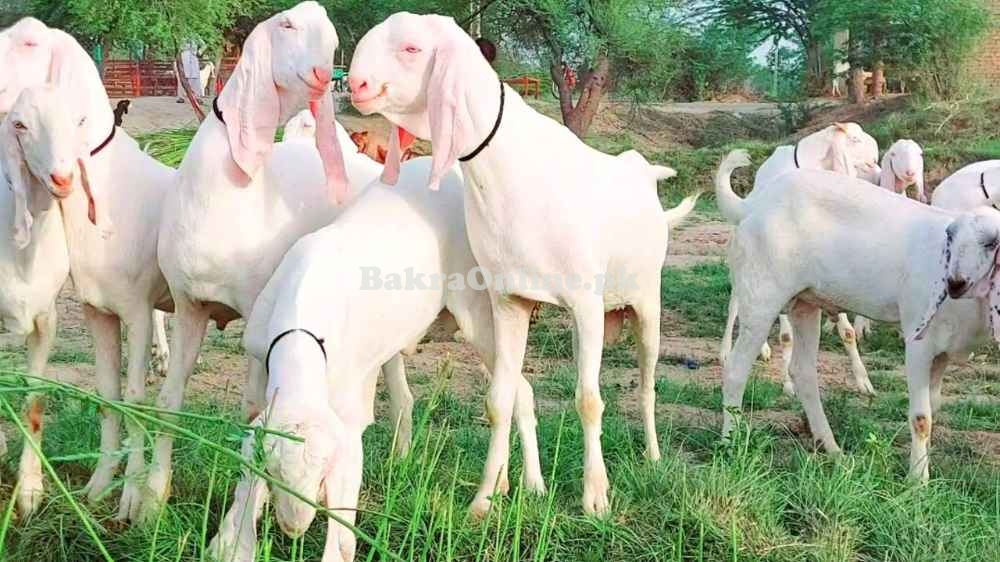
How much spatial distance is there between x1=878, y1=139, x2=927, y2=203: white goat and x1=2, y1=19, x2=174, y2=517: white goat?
6313 millimetres

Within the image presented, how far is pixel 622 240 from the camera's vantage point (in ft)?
17.8

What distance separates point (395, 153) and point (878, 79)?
24.6 metres

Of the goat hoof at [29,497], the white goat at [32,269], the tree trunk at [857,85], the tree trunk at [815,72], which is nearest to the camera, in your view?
the goat hoof at [29,497]

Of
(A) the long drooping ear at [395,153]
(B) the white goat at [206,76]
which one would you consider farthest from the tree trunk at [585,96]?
(A) the long drooping ear at [395,153]

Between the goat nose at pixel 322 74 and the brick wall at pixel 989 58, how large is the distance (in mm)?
24609

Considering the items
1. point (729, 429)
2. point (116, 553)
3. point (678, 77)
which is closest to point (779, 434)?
point (729, 429)

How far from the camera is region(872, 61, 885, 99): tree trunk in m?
27.8

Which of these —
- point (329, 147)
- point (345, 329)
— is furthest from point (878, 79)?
point (345, 329)

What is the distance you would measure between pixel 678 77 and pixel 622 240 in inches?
1078

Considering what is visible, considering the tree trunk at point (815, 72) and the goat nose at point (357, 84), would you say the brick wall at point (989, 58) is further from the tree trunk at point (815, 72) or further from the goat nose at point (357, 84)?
the goat nose at point (357, 84)

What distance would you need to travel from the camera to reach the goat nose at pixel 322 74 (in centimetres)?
498

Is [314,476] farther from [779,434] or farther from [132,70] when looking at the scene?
[132,70]

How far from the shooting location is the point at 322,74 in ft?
16.4

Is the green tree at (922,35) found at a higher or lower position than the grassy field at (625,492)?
higher
